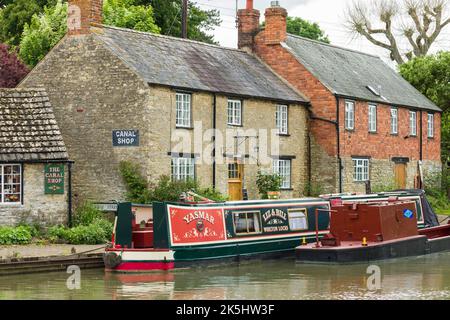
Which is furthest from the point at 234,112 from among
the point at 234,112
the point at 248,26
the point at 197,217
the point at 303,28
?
the point at 303,28

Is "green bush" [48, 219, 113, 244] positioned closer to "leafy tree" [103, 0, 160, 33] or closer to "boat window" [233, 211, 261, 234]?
"boat window" [233, 211, 261, 234]

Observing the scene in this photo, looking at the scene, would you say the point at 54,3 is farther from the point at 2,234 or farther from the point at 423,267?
the point at 423,267

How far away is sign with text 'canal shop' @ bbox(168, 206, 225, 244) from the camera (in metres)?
25.6

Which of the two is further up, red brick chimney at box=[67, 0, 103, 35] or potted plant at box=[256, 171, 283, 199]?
red brick chimney at box=[67, 0, 103, 35]

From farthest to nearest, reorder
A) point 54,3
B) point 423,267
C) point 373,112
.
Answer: point 54,3 < point 373,112 < point 423,267

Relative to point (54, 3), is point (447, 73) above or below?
below

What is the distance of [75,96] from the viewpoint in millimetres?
32594

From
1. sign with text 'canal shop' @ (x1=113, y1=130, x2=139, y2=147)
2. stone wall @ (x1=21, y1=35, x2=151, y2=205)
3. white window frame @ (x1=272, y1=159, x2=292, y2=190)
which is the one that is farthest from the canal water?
white window frame @ (x1=272, y1=159, x2=292, y2=190)

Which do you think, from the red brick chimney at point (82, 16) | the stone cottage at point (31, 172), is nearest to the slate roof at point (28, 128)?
the stone cottage at point (31, 172)

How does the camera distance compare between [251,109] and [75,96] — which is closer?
[75,96]

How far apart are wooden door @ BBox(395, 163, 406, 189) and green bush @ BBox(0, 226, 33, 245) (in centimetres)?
1923

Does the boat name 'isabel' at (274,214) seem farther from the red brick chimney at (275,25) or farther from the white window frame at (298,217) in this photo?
the red brick chimney at (275,25)
